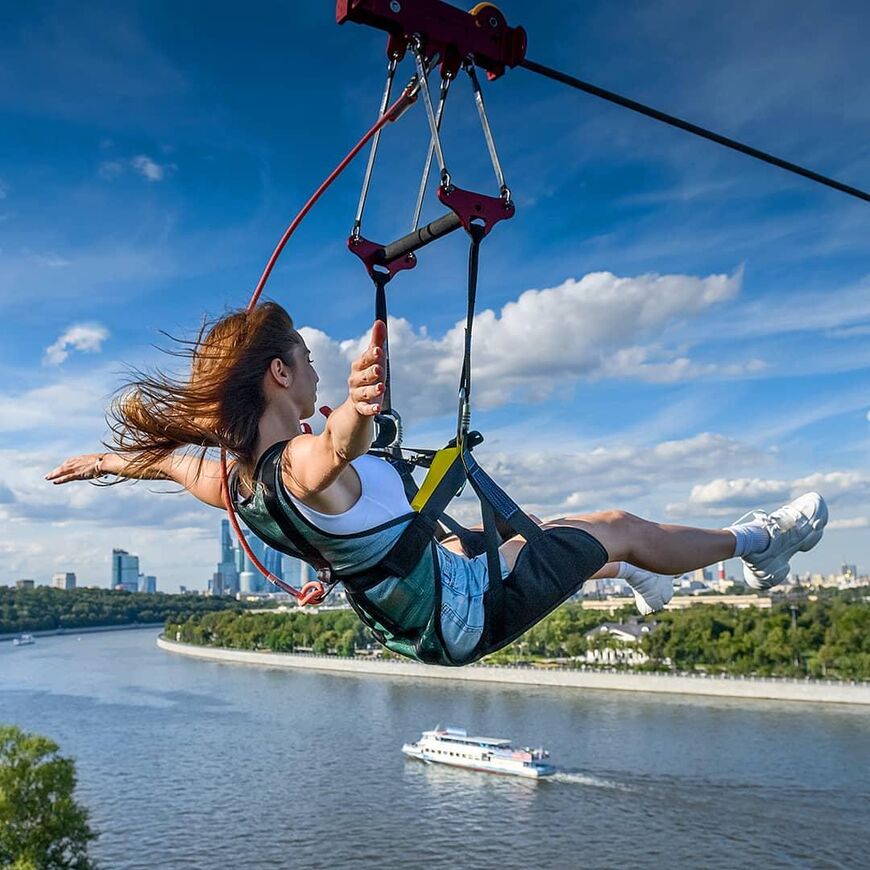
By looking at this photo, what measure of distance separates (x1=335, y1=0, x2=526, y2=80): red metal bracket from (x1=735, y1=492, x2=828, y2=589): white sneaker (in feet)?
3.35

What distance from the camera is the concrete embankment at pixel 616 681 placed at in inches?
750

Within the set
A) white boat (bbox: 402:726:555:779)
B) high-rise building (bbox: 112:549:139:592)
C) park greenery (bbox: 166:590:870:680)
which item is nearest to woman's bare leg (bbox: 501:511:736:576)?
white boat (bbox: 402:726:555:779)

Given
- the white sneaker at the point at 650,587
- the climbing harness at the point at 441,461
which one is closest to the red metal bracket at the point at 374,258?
the climbing harness at the point at 441,461

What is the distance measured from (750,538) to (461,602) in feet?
2.37

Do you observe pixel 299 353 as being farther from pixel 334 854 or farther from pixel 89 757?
pixel 89 757

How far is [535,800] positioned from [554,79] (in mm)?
11340

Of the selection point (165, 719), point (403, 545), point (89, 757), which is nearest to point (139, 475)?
point (403, 545)

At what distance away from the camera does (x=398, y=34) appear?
5.42 feet

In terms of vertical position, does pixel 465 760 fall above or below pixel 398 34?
below

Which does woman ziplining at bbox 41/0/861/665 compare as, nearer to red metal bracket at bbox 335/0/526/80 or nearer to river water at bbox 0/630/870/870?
red metal bracket at bbox 335/0/526/80

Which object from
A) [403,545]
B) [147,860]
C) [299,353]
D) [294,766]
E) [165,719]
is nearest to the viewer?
[403,545]

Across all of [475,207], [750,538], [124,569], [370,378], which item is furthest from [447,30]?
[124,569]

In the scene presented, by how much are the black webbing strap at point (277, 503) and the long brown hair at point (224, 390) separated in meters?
0.08

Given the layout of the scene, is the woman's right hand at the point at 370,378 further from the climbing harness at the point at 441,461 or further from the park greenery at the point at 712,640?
the park greenery at the point at 712,640
